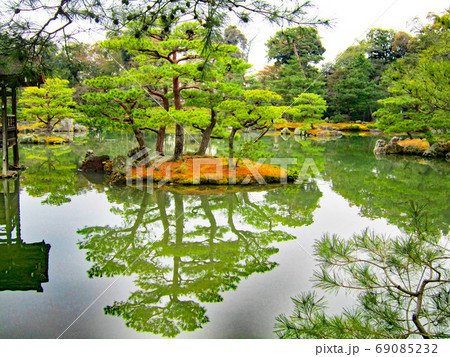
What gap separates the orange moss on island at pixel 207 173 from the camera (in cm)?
848

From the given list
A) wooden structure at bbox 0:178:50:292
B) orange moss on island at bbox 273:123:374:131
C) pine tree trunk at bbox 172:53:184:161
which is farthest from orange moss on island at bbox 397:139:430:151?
wooden structure at bbox 0:178:50:292

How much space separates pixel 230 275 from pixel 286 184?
5.08 meters

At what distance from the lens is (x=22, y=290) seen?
135 inches

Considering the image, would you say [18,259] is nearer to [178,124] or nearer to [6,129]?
[6,129]

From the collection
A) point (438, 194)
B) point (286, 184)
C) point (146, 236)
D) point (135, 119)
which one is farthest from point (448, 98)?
point (135, 119)

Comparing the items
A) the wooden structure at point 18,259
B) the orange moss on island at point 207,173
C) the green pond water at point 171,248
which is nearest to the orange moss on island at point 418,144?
the green pond water at point 171,248

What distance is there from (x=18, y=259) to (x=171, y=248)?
1655 millimetres

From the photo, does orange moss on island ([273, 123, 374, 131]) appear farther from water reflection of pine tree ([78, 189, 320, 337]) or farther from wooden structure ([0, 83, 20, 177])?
water reflection of pine tree ([78, 189, 320, 337])

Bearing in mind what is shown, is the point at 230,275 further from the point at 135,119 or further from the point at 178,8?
the point at 135,119

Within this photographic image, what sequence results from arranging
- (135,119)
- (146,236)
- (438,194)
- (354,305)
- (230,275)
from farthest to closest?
(135,119), (438,194), (146,236), (230,275), (354,305)

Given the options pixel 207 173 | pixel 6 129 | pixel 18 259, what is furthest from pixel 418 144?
pixel 18 259

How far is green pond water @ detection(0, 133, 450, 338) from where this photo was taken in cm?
296

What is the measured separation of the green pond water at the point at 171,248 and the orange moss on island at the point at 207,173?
0.42 meters

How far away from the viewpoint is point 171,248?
4.59 meters
